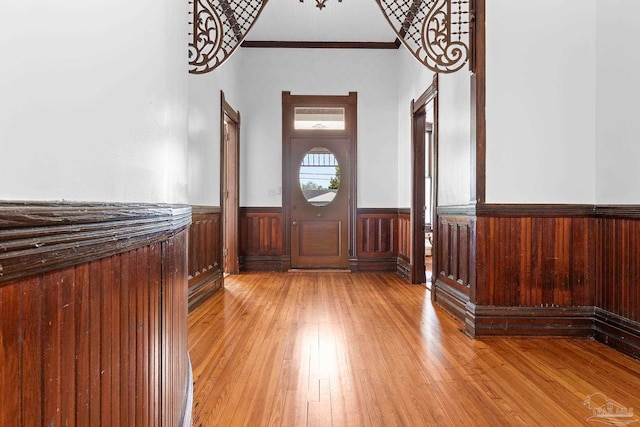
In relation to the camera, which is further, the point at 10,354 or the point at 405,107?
the point at 405,107

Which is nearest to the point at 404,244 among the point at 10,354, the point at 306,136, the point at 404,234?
the point at 404,234

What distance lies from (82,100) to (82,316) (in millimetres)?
387

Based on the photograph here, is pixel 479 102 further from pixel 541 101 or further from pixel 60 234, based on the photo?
pixel 60 234

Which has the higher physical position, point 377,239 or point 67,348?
point 67,348

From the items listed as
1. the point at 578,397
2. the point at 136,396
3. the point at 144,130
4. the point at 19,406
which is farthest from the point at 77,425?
the point at 578,397

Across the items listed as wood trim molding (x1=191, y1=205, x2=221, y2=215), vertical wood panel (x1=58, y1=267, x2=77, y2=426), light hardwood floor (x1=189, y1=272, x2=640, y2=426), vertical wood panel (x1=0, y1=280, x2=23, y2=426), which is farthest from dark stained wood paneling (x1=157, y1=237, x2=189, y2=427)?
wood trim molding (x1=191, y1=205, x2=221, y2=215)

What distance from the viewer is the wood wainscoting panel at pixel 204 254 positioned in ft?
12.4

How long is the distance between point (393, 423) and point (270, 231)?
175 inches

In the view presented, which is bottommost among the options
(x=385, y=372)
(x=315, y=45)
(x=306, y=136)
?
(x=385, y=372)

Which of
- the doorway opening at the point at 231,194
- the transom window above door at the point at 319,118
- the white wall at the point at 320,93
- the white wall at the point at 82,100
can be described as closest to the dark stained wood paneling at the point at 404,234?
the white wall at the point at 320,93

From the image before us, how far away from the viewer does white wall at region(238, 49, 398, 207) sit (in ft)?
19.6

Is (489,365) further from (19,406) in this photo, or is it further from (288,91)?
(288,91)

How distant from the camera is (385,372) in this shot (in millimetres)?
2268

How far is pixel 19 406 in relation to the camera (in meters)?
0.48
